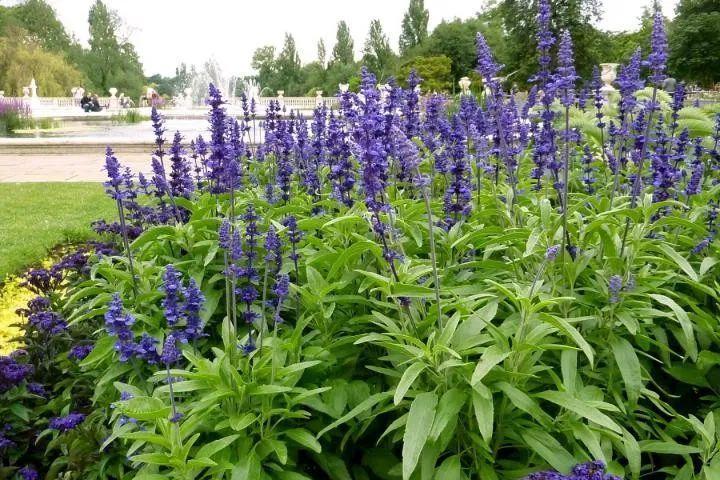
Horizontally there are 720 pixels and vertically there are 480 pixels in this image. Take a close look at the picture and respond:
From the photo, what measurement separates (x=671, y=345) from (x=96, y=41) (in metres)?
87.0

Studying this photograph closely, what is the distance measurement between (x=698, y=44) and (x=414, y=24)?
4036 cm

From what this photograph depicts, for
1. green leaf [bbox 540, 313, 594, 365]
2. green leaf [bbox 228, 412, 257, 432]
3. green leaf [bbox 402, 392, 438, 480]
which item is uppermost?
green leaf [bbox 540, 313, 594, 365]

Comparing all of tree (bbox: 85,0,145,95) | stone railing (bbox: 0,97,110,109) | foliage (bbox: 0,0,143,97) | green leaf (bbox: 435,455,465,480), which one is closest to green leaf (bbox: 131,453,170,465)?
green leaf (bbox: 435,455,465,480)

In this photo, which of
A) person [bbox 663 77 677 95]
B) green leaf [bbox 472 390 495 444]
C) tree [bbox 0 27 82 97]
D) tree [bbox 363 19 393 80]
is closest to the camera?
green leaf [bbox 472 390 495 444]

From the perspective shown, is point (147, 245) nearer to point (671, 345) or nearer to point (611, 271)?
point (611, 271)

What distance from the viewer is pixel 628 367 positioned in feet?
7.69

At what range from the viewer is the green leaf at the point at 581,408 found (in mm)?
1982

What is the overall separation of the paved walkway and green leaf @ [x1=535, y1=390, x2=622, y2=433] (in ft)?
36.7

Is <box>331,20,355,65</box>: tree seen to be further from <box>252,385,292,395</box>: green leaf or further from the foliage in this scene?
<box>252,385,292,395</box>: green leaf

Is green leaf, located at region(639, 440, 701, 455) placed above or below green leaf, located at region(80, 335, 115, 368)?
below

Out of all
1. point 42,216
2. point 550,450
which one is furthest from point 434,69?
Answer: point 550,450

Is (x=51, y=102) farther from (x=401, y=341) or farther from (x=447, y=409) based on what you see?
(x=447, y=409)

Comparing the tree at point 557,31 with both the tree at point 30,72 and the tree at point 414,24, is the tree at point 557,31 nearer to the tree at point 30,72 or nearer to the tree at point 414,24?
the tree at point 414,24

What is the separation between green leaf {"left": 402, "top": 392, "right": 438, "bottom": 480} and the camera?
74.6 inches
